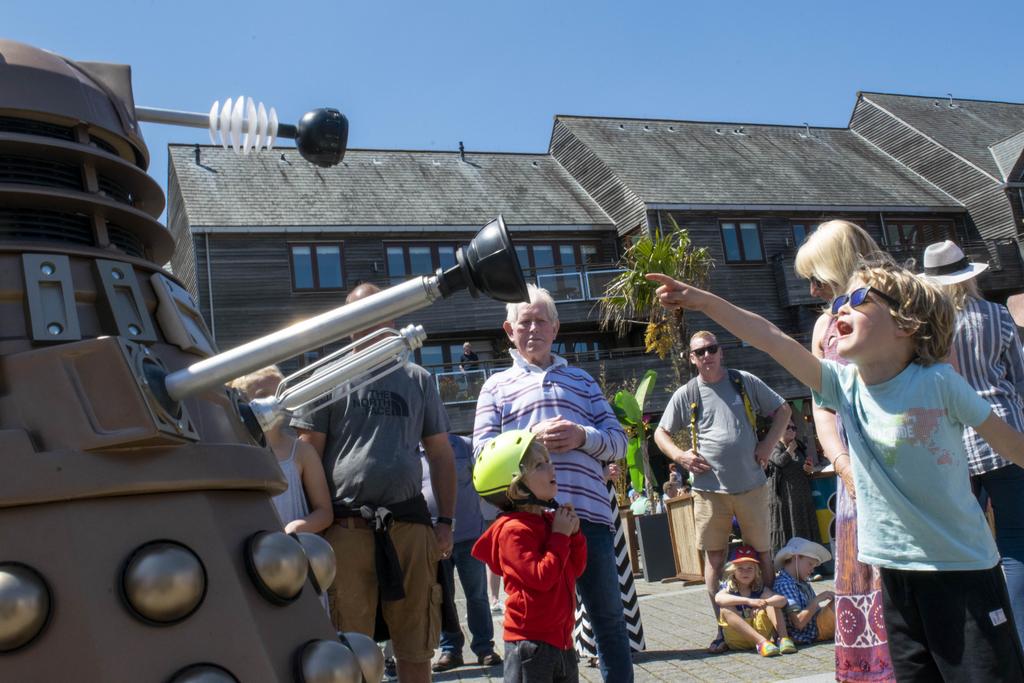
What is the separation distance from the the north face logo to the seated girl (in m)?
3.03

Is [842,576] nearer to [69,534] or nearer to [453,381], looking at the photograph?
[69,534]

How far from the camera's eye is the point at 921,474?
2879 millimetres

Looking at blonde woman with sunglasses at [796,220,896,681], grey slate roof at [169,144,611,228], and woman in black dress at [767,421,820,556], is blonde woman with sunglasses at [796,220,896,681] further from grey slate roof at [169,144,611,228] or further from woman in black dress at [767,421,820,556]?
grey slate roof at [169,144,611,228]

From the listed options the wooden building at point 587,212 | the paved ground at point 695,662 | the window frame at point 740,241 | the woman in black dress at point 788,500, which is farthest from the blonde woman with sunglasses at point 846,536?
the window frame at point 740,241

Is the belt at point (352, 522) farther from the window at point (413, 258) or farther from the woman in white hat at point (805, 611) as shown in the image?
the window at point (413, 258)

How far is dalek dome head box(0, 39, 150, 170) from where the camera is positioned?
5.06ft

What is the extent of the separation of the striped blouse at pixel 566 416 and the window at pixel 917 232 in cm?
2950

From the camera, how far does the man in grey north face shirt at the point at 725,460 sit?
21.1 ft

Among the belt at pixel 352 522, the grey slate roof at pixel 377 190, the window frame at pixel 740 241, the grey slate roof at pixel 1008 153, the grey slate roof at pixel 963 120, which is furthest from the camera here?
the grey slate roof at pixel 963 120

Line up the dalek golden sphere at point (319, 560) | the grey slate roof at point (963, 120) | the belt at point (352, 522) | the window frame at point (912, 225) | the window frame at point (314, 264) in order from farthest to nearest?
the grey slate roof at point (963, 120)
the window frame at point (912, 225)
the window frame at point (314, 264)
the belt at point (352, 522)
the dalek golden sphere at point (319, 560)

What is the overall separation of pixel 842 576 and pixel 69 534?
287cm

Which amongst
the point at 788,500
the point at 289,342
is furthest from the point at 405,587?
the point at 788,500

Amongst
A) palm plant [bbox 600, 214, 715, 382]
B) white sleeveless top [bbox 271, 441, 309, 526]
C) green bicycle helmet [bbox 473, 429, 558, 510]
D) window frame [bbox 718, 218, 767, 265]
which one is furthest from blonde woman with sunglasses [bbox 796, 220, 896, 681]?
window frame [bbox 718, 218, 767, 265]

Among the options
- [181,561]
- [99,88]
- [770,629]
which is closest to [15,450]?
[181,561]
